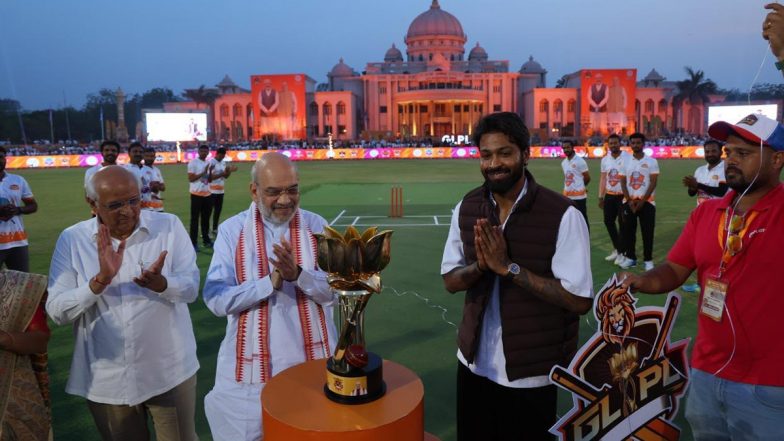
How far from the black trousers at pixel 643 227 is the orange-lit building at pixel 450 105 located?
58.5 m

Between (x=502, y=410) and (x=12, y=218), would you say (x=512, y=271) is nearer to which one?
(x=502, y=410)

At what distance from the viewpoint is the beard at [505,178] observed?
2812 millimetres

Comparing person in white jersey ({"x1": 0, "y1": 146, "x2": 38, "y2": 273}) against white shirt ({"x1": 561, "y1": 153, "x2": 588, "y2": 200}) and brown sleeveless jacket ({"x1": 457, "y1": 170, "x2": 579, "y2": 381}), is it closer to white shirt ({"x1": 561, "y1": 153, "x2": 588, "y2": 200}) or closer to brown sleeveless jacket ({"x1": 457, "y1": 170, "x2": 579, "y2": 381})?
brown sleeveless jacket ({"x1": 457, "y1": 170, "x2": 579, "y2": 381})

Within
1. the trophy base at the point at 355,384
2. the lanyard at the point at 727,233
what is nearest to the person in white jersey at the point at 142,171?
the trophy base at the point at 355,384

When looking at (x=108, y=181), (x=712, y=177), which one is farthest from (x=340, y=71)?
(x=108, y=181)

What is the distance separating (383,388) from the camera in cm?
252

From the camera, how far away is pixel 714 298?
2.68m

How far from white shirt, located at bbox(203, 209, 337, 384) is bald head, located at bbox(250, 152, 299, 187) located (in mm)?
301

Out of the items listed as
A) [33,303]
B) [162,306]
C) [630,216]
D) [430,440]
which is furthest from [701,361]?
[630,216]

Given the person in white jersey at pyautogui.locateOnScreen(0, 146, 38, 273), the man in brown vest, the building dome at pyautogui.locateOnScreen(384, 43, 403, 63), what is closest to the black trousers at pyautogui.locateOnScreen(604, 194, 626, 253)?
the man in brown vest

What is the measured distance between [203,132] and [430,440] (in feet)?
179

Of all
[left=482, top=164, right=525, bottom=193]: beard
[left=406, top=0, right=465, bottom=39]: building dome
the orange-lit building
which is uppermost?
[left=406, top=0, right=465, bottom=39]: building dome

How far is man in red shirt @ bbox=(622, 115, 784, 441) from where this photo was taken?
2525mm

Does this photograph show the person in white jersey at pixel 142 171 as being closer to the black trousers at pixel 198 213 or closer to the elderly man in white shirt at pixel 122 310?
the black trousers at pixel 198 213
